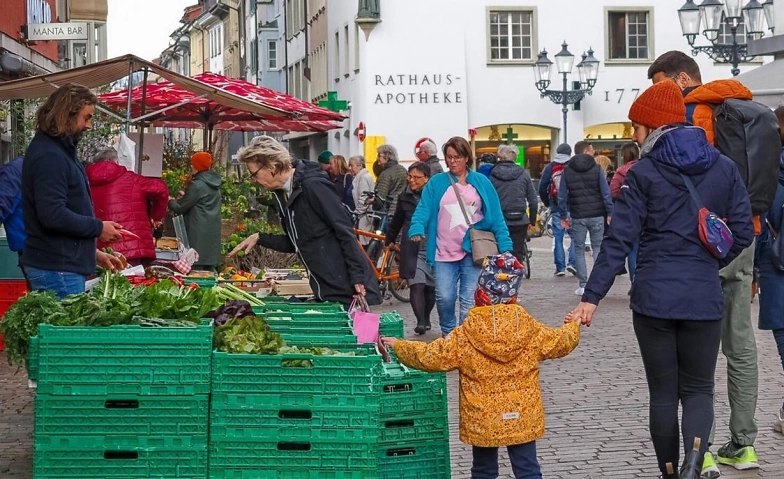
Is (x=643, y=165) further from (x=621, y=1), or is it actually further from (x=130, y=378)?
(x=621, y=1)

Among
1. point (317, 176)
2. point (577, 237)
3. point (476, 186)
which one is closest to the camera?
point (317, 176)

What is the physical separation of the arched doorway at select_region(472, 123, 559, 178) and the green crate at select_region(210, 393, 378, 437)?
114 ft

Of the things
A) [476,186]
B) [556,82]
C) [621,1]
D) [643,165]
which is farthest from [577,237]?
[621,1]

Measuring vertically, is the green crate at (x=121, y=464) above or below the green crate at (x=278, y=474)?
above

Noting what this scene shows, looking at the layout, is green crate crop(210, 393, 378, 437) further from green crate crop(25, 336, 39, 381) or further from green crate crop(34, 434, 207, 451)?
green crate crop(25, 336, 39, 381)

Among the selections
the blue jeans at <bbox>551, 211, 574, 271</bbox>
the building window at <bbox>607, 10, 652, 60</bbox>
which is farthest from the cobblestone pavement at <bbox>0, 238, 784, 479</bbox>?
the building window at <bbox>607, 10, 652, 60</bbox>

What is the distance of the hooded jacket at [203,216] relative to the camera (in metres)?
14.9

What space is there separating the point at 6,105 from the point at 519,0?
24.3 m

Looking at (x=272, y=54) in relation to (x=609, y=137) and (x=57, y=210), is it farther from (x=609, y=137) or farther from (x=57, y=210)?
(x=57, y=210)

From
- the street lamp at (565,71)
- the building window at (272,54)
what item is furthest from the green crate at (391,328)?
the building window at (272,54)

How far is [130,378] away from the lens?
232 inches

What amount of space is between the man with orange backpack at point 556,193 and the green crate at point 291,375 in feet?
49.3

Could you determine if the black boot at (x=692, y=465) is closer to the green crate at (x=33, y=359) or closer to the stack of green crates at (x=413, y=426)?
the stack of green crates at (x=413, y=426)

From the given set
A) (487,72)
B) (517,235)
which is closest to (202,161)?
(517,235)
